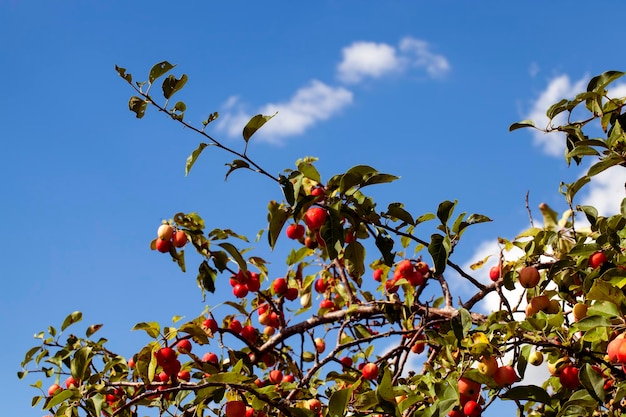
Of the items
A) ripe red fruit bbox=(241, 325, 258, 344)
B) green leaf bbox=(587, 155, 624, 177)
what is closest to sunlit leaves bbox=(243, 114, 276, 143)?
green leaf bbox=(587, 155, 624, 177)

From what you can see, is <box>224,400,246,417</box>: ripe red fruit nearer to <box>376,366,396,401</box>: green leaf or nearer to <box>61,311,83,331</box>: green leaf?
<box>376,366,396,401</box>: green leaf

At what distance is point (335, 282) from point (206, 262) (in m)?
0.92

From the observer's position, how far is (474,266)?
3.42 metres

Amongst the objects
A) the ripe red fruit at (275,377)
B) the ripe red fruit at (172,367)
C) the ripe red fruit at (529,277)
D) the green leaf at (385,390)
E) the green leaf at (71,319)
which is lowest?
the green leaf at (385,390)

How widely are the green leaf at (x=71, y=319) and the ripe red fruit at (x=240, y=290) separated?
874 mm

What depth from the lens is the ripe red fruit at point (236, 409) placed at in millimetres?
2611

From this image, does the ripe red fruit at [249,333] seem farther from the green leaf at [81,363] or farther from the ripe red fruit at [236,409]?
the ripe red fruit at [236,409]

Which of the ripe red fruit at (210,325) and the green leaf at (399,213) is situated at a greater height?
the ripe red fruit at (210,325)

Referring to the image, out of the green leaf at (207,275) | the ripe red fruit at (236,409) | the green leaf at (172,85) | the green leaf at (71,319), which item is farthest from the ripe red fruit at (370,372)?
the green leaf at (71,319)

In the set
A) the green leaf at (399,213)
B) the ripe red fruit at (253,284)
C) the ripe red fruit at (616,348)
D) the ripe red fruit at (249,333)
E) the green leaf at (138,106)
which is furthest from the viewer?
the ripe red fruit at (249,333)

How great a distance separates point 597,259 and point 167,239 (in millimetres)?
2115

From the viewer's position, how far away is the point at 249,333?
409cm

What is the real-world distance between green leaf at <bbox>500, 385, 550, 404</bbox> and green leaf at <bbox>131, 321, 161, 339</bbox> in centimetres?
145

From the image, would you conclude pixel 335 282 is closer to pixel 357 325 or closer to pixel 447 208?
pixel 357 325
